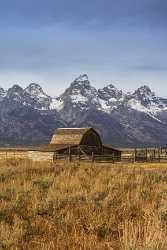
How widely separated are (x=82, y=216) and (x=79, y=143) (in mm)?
59816

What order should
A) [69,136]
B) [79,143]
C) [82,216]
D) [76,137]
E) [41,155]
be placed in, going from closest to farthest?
1. [82,216]
2. [41,155]
3. [79,143]
4. [76,137]
5. [69,136]

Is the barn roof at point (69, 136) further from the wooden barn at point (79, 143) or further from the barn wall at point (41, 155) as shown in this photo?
the barn wall at point (41, 155)

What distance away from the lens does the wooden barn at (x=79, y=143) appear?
70188 millimetres

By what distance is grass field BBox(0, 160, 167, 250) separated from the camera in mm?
9773

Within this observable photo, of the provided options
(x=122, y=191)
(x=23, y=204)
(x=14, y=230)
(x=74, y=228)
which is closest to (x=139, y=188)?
(x=122, y=191)

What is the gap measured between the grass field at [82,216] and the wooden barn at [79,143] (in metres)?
51.8

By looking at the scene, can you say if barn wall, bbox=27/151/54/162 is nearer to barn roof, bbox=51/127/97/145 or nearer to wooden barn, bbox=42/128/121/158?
wooden barn, bbox=42/128/121/158

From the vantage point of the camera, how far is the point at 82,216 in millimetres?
12625

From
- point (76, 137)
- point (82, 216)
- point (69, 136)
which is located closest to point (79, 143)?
point (76, 137)

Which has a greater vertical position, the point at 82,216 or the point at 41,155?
the point at 41,155

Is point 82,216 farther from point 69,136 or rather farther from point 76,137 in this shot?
point 69,136

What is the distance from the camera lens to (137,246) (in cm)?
782

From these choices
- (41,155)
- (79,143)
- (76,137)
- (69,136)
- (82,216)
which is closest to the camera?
(82,216)

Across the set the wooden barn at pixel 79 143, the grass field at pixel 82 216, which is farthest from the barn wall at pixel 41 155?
the grass field at pixel 82 216
